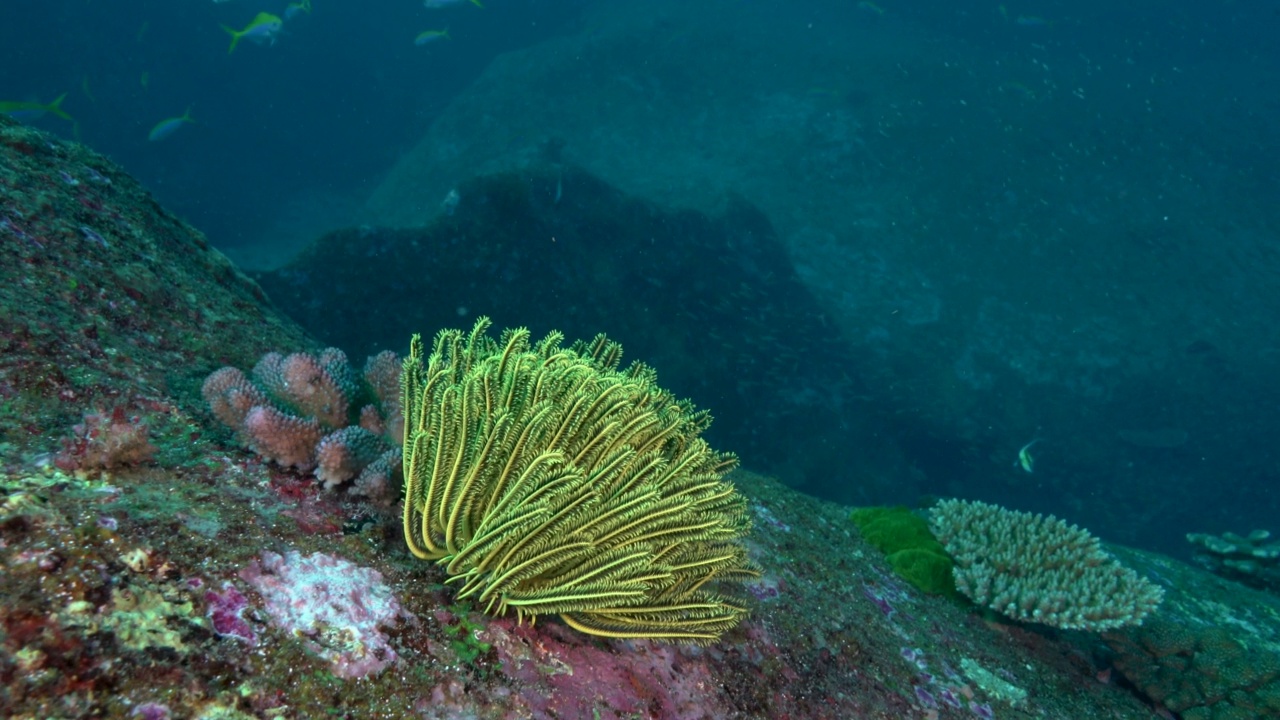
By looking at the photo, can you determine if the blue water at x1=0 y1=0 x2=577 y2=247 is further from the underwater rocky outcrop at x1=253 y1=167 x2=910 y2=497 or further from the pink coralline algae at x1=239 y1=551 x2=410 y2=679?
the pink coralline algae at x1=239 y1=551 x2=410 y2=679

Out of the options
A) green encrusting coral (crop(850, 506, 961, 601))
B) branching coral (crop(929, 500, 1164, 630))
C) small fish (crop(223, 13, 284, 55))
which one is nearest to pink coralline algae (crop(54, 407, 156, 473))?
green encrusting coral (crop(850, 506, 961, 601))

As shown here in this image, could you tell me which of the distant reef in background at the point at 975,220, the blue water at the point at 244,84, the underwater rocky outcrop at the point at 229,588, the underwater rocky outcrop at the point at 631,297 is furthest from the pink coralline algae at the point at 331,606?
the blue water at the point at 244,84

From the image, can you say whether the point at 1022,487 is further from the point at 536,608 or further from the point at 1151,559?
the point at 536,608

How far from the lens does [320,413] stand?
11.0 ft

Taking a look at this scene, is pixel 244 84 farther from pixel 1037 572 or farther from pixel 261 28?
pixel 1037 572

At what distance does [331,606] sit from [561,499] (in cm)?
83

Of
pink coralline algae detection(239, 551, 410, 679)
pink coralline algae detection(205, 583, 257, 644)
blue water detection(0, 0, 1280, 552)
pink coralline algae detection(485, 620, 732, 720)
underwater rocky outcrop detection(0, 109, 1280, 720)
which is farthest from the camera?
blue water detection(0, 0, 1280, 552)

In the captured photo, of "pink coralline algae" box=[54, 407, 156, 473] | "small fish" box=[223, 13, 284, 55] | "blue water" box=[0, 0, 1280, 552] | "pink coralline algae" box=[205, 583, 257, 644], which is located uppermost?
"small fish" box=[223, 13, 284, 55]

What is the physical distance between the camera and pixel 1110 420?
20.2 meters

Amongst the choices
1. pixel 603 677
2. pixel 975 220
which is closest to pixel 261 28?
pixel 603 677

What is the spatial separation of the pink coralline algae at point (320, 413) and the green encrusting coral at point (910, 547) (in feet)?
15.7

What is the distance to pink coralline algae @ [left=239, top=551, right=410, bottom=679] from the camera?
1.89m

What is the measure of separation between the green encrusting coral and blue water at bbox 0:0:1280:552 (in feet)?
29.5

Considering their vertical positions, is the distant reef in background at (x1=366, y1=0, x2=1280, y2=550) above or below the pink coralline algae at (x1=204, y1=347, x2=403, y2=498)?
below
